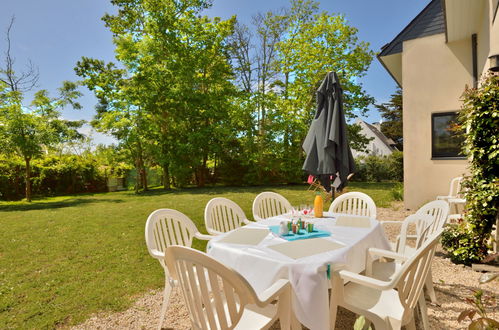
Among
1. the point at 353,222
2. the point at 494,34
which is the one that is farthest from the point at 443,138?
the point at 353,222

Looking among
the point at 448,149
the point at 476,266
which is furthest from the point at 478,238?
the point at 448,149

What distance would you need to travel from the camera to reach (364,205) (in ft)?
12.7

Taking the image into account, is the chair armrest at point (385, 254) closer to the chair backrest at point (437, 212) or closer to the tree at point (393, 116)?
the chair backrest at point (437, 212)

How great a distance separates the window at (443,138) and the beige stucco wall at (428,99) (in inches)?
4.3

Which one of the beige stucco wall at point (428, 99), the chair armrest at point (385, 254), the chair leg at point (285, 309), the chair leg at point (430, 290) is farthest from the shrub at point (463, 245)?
the beige stucco wall at point (428, 99)

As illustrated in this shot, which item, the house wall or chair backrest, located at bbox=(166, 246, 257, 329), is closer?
chair backrest, located at bbox=(166, 246, 257, 329)

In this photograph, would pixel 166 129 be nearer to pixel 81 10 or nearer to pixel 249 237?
pixel 81 10

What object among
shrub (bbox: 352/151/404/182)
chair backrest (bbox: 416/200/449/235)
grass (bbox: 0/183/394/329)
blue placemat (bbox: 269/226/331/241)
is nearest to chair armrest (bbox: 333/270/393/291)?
blue placemat (bbox: 269/226/331/241)

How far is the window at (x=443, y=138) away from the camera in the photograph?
6688 mm

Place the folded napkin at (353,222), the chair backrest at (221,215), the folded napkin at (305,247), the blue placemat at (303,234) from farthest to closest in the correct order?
the chair backrest at (221,215) → the folded napkin at (353,222) → the blue placemat at (303,234) → the folded napkin at (305,247)

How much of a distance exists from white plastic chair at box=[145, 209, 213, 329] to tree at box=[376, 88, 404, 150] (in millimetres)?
30809

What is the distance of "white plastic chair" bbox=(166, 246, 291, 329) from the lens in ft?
4.71

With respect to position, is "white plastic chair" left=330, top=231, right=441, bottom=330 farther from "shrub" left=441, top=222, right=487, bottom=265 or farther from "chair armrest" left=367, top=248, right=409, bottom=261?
"shrub" left=441, top=222, right=487, bottom=265

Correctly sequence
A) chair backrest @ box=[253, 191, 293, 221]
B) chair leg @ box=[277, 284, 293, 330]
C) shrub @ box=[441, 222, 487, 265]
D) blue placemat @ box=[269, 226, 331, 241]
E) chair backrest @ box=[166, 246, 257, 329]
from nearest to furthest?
chair backrest @ box=[166, 246, 257, 329]
chair leg @ box=[277, 284, 293, 330]
blue placemat @ box=[269, 226, 331, 241]
shrub @ box=[441, 222, 487, 265]
chair backrest @ box=[253, 191, 293, 221]
